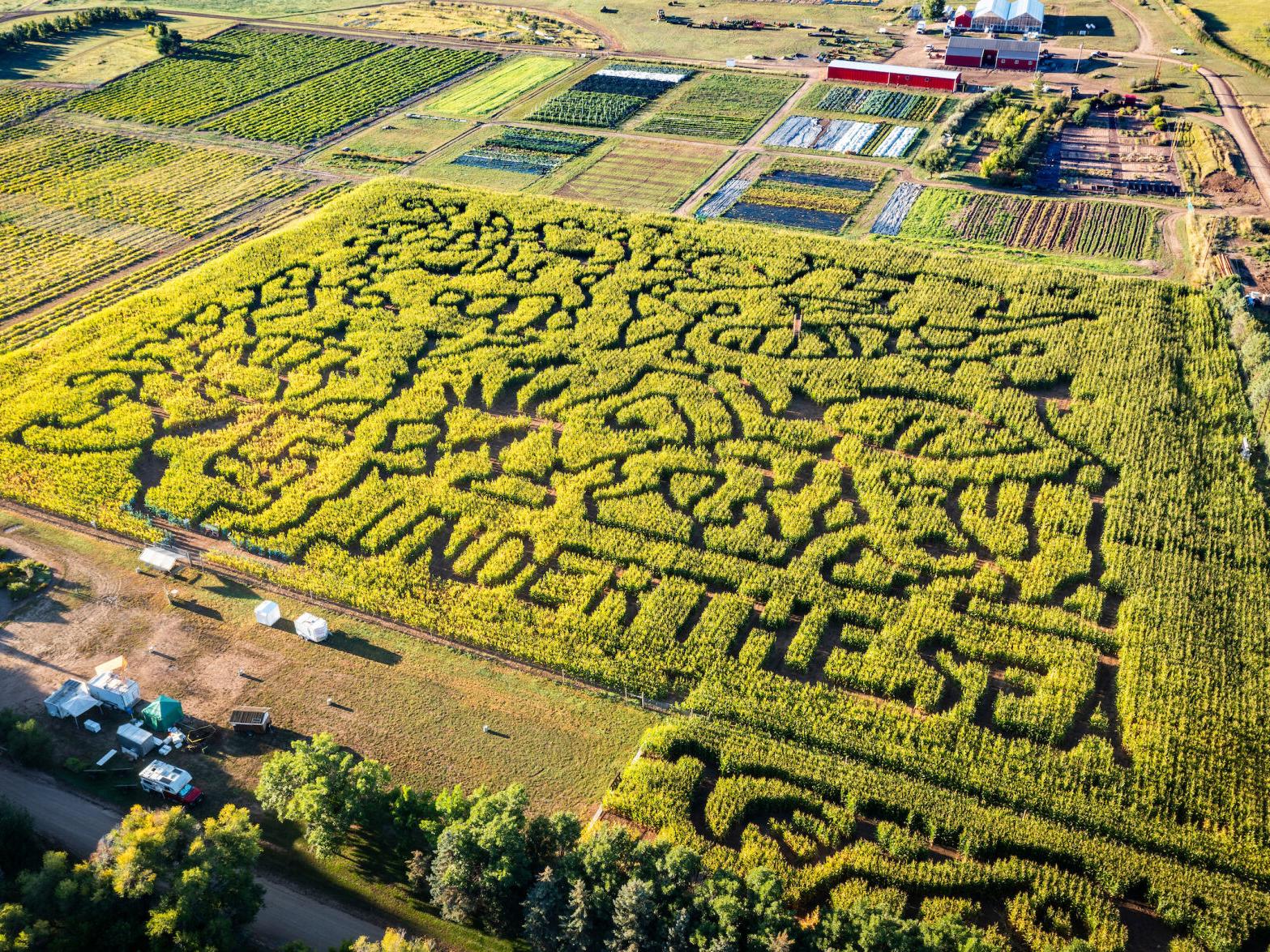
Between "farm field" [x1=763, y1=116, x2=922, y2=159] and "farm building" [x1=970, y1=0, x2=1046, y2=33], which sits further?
"farm building" [x1=970, y1=0, x2=1046, y2=33]

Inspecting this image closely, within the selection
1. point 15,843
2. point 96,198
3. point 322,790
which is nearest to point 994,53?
point 96,198

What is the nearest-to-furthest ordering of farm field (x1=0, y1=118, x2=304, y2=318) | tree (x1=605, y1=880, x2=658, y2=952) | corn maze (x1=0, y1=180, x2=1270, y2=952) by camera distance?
1. tree (x1=605, y1=880, x2=658, y2=952)
2. corn maze (x1=0, y1=180, x2=1270, y2=952)
3. farm field (x1=0, y1=118, x2=304, y2=318)

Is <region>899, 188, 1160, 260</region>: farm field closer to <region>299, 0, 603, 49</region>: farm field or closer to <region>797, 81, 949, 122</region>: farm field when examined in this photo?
<region>797, 81, 949, 122</region>: farm field

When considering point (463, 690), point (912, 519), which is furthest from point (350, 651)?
point (912, 519)

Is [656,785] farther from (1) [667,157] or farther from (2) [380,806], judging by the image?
(1) [667,157]

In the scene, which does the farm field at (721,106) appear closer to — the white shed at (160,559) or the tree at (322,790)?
the white shed at (160,559)

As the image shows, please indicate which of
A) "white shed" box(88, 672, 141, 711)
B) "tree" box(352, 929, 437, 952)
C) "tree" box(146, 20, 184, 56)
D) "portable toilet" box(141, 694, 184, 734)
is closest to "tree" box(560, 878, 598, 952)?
"tree" box(352, 929, 437, 952)
